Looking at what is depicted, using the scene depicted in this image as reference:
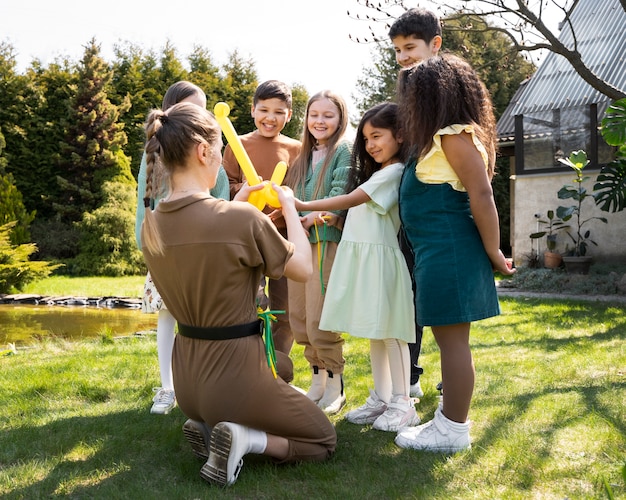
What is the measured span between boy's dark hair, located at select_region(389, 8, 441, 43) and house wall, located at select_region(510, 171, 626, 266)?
8.32m

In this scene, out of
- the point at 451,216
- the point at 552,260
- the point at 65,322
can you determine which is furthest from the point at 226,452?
the point at 552,260

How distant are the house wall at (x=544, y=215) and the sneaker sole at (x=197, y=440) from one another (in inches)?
368

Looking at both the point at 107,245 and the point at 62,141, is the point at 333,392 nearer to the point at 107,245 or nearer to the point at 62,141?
the point at 107,245

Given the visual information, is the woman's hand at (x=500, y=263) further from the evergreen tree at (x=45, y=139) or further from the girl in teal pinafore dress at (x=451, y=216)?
the evergreen tree at (x=45, y=139)

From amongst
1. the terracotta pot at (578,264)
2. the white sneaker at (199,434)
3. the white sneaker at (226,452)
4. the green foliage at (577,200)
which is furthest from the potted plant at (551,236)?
the white sneaker at (226,452)

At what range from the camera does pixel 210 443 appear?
2209 mm

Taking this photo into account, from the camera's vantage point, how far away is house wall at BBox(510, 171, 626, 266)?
1024cm

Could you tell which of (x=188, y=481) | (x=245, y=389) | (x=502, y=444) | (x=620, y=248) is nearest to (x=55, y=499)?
(x=188, y=481)

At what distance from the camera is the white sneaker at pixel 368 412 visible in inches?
117

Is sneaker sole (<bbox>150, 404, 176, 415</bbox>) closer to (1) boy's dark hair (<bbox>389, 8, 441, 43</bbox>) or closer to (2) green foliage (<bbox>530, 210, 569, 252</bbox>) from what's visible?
(1) boy's dark hair (<bbox>389, 8, 441, 43</bbox>)

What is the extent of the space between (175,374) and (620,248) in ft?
31.1

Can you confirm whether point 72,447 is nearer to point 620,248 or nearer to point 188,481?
point 188,481

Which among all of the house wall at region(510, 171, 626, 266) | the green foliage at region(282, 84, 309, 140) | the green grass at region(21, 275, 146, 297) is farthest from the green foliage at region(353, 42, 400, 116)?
the green grass at region(21, 275, 146, 297)

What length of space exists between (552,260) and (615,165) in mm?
2349
